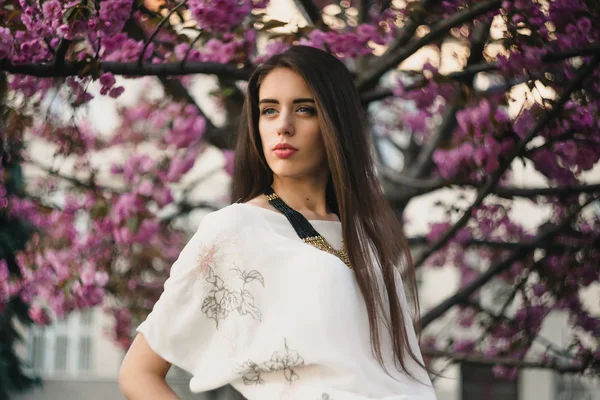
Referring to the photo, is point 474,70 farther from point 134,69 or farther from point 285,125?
point 285,125

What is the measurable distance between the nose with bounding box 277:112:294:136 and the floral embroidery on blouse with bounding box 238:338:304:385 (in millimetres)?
518

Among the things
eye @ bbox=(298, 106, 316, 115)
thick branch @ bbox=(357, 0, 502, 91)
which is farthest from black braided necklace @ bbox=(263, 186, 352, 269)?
thick branch @ bbox=(357, 0, 502, 91)

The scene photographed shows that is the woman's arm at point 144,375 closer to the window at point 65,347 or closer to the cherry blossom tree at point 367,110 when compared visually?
the cherry blossom tree at point 367,110

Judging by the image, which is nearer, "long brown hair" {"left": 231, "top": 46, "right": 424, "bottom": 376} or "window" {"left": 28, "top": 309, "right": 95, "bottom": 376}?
"long brown hair" {"left": 231, "top": 46, "right": 424, "bottom": 376}

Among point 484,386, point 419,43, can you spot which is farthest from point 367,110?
point 484,386

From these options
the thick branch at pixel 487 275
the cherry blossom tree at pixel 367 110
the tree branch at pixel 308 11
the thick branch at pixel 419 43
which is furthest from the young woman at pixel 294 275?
the thick branch at pixel 487 275

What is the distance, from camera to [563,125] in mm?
3996

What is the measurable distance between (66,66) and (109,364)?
13.9m

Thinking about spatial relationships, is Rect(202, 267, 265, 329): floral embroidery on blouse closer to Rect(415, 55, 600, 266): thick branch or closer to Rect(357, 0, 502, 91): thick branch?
Rect(357, 0, 502, 91): thick branch

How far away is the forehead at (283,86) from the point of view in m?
2.52

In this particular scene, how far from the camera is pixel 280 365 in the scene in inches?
88.3

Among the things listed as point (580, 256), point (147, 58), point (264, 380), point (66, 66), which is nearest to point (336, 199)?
point (264, 380)

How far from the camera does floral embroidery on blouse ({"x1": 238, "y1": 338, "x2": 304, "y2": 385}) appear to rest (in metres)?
2.23

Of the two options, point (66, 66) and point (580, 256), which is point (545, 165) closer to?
point (580, 256)
